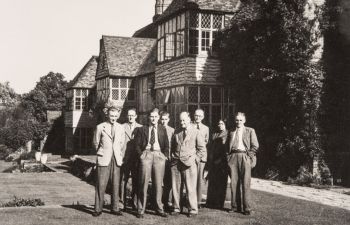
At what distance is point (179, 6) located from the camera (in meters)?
22.0

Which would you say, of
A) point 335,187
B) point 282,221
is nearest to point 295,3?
point 335,187

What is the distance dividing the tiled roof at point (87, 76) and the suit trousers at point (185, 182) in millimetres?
31830

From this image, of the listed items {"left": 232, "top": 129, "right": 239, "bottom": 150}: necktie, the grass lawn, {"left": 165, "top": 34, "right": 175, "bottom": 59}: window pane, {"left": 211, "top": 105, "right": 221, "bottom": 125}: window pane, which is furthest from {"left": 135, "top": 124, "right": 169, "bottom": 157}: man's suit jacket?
{"left": 165, "top": 34, "right": 175, "bottom": 59}: window pane

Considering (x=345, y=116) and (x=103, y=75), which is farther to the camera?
(x=103, y=75)

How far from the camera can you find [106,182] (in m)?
9.29

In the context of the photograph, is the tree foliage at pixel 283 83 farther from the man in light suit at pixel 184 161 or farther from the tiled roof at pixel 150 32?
the tiled roof at pixel 150 32

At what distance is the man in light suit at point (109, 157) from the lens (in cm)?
925

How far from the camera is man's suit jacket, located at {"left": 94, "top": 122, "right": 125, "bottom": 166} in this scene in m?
9.27

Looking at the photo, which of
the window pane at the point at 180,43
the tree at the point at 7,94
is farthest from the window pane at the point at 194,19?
the tree at the point at 7,94

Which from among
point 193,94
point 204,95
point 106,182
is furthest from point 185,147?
point 204,95

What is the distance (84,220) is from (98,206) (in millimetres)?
526

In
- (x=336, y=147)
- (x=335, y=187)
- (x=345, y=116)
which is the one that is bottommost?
(x=335, y=187)

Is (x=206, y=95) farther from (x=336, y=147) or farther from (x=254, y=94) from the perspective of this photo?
(x=336, y=147)

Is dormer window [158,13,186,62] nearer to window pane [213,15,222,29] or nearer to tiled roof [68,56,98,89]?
window pane [213,15,222,29]
